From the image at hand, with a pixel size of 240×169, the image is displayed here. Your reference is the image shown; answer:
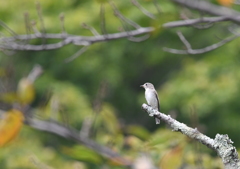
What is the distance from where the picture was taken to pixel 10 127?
407cm

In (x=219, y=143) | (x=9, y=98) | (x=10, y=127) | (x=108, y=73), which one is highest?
(x=108, y=73)

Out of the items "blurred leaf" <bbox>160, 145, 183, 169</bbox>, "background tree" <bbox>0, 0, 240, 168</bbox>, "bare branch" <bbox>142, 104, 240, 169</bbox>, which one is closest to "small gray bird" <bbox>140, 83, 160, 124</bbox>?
"blurred leaf" <bbox>160, 145, 183, 169</bbox>

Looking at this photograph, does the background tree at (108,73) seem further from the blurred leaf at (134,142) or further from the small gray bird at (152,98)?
the small gray bird at (152,98)

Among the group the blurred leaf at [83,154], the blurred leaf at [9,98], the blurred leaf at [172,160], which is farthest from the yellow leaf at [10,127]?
the blurred leaf at [172,160]

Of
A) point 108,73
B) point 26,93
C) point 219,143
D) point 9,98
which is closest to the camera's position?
point 219,143

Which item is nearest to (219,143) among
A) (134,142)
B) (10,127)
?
(10,127)

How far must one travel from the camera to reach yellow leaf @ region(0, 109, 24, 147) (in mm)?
3996

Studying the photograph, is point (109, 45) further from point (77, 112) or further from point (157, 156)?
point (157, 156)

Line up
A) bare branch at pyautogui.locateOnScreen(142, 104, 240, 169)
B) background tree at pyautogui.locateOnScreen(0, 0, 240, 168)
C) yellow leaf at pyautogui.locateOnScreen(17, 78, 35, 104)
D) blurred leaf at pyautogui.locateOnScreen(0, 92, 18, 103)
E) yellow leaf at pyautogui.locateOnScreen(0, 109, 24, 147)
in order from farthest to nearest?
background tree at pyautogui.locateOnScreen(0, 0, 240, 168) < yellow leaf at pyautogui.locateOnScreen(17, 78, 35, 104) < blurred leaf at pyautogui.locateOnScreen(0, 92, 18, 103) < yellow leaf at pyautogui.locateOnScreen(0, 109, 24, 147) < bare branch at pyautogui.locateOnScreen(142, 104, 240, 169)

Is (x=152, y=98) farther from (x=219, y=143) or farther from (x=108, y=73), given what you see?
(x=108, y=73)

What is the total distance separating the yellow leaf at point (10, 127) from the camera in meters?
4.00

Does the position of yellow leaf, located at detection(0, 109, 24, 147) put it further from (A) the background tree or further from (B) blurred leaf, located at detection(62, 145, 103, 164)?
(A) the background tree

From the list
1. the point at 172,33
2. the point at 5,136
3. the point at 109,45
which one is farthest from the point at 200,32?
the point at 5,136

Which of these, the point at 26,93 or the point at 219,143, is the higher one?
the point at 26,93
